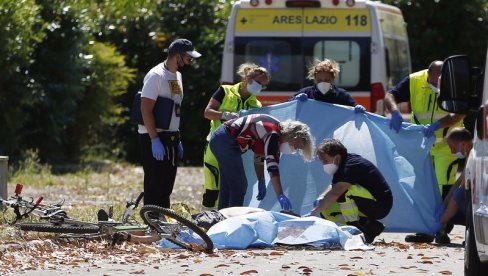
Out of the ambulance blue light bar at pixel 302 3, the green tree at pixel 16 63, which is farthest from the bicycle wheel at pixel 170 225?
the green tree at pixel 16 63

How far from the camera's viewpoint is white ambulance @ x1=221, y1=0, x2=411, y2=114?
18812mm

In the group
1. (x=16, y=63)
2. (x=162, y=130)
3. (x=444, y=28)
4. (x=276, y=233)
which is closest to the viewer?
(x=276, y=233)

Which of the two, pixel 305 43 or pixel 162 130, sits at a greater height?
pixel 305 43

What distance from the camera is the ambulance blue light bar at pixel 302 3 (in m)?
18.8

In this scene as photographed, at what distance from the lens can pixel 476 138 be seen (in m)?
8.40

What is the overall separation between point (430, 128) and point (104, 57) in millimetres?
12043

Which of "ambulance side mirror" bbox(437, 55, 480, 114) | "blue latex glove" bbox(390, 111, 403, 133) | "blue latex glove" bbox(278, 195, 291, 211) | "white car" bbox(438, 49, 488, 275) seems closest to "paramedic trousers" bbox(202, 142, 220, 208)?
"blue latex glove" bbox(278, 195, 291, 211)

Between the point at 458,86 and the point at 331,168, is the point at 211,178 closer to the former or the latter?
the point at 331,168

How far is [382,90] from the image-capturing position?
744 inches

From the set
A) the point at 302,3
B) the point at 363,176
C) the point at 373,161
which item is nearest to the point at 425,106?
the point at 373,161

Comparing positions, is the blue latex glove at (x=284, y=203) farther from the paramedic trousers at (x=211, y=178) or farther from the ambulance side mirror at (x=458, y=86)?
the ambulance side mirror at (x=458, y=86)

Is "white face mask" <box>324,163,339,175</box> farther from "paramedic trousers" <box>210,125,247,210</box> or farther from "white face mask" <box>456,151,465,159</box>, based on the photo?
"white face mask" <box>456,151,465,159</box>

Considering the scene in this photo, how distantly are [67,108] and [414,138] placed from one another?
11.0 meters

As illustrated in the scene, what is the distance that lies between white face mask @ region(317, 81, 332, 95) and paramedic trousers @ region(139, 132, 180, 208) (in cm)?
153
